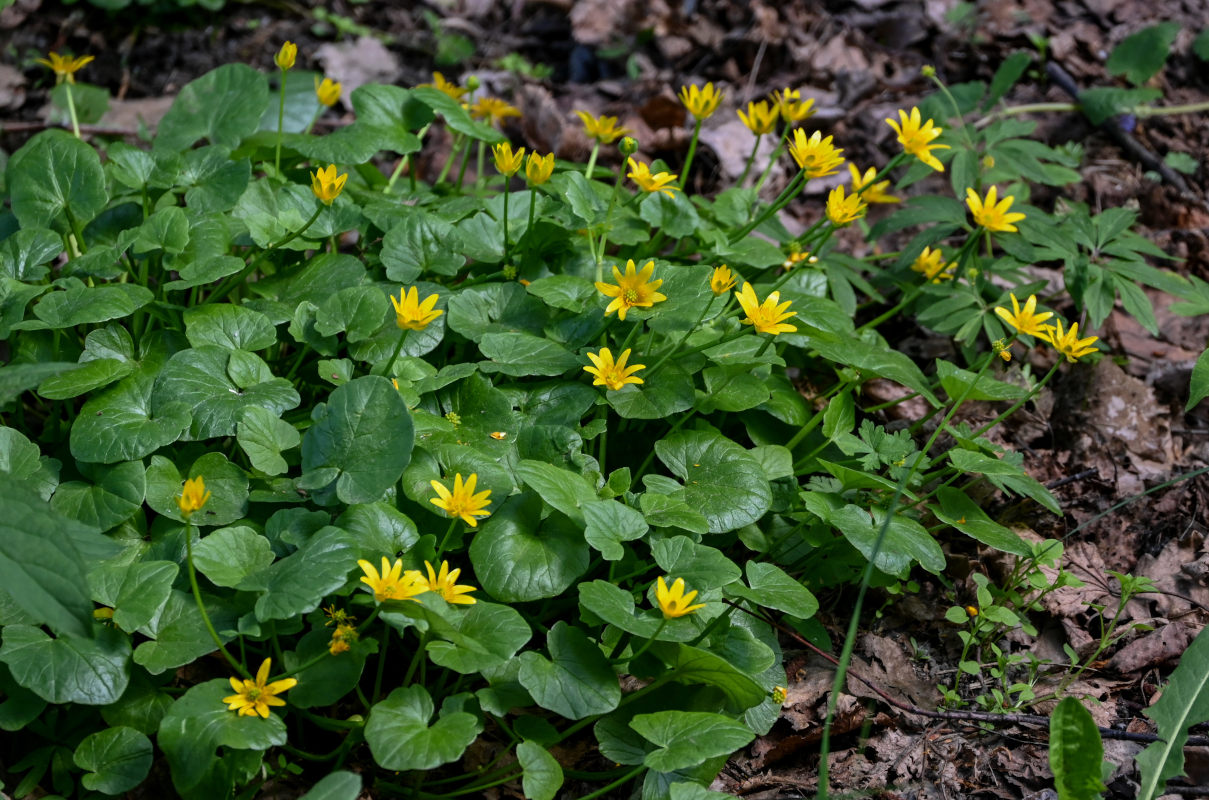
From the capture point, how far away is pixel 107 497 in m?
1.87

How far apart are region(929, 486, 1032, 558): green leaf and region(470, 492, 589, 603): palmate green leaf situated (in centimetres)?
86

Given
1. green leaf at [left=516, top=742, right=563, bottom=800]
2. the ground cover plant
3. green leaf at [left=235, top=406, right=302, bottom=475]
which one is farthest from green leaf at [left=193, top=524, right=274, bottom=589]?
green leaf at [left=516, top=742, right=563, bottom=800]

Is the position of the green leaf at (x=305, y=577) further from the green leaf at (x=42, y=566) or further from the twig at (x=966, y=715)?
the twig at (x=966, y=715)

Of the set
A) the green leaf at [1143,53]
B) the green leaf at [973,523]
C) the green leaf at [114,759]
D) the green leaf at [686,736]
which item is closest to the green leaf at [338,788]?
the green leaf at [114,759]

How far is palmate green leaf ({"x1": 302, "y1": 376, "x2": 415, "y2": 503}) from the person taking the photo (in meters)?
1.79

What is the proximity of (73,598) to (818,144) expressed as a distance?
1.86 meters

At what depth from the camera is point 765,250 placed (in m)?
Answer: 2.56

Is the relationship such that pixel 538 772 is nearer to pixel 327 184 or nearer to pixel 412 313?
pixel 412 313

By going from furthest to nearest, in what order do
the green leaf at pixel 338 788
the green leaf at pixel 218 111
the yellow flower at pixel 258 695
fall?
the green leaf at pixel 218 111 → the yellow flower at pixel 258 695 → the green leaf at pixel 338 788

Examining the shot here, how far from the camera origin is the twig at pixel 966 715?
1.87m

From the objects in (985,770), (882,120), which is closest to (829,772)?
(985,770)

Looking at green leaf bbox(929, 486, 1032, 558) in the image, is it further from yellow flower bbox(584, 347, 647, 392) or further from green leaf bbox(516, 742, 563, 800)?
green leaf bbox(516, 742, 563, 800)

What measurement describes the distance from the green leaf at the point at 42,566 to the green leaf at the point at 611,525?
2.79ft

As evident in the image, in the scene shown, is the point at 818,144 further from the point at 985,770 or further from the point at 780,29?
the point at 780,29
